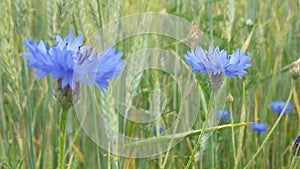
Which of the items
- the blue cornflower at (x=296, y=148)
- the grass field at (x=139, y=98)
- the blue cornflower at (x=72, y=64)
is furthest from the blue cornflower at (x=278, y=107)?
the blue cornflower at (x=72, y=64)

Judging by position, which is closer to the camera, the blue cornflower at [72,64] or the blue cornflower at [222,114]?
the blue cornflower at [72,64]

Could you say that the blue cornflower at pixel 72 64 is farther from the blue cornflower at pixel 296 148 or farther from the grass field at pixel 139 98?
the blue cornflower at pixel 296 148

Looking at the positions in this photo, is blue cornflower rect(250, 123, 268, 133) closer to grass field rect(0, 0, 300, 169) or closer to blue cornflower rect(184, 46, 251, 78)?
grass field rect(0, 0, 300, 169)

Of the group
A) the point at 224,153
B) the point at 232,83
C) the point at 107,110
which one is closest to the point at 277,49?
the point at 232,83

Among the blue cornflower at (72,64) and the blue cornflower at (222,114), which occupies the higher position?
the blue cornflower at (72,64)

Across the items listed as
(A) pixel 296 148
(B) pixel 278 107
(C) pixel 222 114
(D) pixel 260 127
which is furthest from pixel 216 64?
(B) pixel 278 107

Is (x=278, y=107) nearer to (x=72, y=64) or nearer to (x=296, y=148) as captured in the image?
(x=296, y=148)
